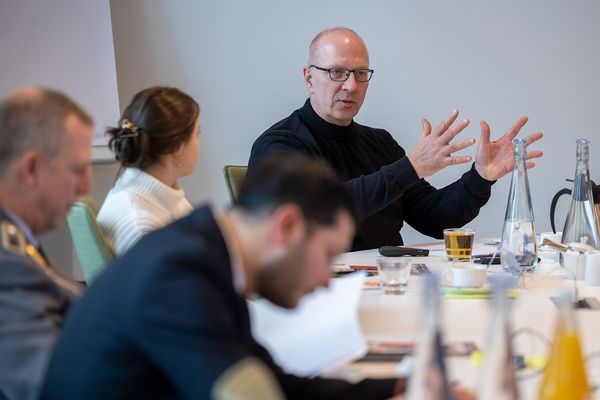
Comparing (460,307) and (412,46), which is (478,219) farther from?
(460,307)

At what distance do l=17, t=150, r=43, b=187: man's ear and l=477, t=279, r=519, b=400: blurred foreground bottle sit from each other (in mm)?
738

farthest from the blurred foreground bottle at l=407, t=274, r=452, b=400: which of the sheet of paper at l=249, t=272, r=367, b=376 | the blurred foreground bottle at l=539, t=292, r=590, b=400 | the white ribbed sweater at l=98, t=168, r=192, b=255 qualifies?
the white ribbed sweater at l=98, t=168, r=192, b=255

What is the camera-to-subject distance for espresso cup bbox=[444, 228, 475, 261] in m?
2.45

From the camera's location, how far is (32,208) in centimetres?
125

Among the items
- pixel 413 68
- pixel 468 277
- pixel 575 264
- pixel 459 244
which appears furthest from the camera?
pixel 413 68

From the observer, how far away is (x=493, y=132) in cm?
407

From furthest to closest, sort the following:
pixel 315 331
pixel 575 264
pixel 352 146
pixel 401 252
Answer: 1. pixel 352 146
2. pixel 401 252
3. pixel 575 264
4. pixel 315 331

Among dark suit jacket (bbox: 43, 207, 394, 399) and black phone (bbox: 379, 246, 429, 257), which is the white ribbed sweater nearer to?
black phone (bbox: 379, 246, 429, 257)

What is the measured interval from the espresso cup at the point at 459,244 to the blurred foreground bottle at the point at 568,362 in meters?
1.49

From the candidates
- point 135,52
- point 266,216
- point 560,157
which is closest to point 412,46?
point 560,157

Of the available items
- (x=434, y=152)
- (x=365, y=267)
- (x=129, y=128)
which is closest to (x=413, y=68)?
(x=434, y=152)

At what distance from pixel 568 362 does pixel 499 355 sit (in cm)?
12

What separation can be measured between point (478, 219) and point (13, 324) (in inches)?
131

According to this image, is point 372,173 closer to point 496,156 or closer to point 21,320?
point 496,156
